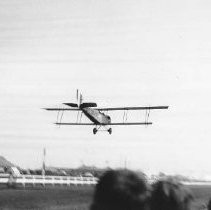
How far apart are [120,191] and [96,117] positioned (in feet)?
142

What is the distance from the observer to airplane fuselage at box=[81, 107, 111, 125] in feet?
144

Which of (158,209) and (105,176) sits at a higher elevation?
(105,176)

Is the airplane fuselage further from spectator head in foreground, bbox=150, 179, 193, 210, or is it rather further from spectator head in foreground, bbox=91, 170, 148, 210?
spectator head in foreground, bbox=91, 170, 148, 210

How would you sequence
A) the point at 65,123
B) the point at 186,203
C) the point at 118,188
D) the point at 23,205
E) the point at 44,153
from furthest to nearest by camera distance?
the point at 44,153 < the point at 65,123 < the point at 23,205 < the point at 186,203 < the point at 118,188

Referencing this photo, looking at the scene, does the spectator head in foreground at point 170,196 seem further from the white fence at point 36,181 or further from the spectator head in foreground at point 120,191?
the white fence at point 36,181

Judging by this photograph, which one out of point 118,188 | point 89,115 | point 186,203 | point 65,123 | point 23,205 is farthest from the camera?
point 65,123

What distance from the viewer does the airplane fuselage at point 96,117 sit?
4395 centimetres

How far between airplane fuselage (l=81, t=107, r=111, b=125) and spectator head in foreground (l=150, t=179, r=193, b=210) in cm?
4074

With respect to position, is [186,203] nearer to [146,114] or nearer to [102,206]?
[102,206]

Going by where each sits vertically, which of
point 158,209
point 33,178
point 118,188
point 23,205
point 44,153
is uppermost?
point 118,188

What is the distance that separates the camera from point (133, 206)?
7.38 feet

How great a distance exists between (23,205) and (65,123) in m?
21.5

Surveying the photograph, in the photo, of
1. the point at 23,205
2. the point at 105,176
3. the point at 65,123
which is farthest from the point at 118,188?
the point at 65,123

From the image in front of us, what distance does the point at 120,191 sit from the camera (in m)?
2.21
